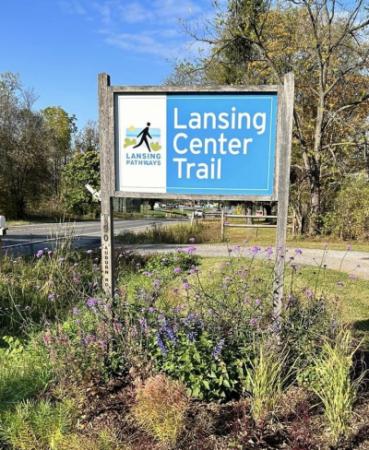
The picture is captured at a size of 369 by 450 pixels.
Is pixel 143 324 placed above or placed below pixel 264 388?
above

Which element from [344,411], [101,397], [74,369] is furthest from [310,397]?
[74,369]

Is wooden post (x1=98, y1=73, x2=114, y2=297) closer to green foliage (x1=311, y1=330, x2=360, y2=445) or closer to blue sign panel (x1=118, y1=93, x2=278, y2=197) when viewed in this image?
blue sign panel (x1=118, y1=93, x2=278, y2=197)

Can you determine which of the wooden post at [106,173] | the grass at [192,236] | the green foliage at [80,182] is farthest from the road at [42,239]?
the green foliage at [80,182]

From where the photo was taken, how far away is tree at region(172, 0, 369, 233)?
16.3 metres

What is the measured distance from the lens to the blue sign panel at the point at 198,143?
2975 millimetres

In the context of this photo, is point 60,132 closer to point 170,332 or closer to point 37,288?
point 37,288

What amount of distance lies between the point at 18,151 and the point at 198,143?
28.7 metres

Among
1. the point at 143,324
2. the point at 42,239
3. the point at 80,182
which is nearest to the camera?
the point at 143,324

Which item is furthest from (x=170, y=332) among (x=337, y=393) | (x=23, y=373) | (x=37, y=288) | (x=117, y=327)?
(x=37, y=288)

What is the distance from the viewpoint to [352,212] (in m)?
15.5

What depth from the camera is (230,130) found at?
299 cm

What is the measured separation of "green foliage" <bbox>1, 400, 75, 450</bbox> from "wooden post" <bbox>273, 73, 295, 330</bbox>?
145 centimetres

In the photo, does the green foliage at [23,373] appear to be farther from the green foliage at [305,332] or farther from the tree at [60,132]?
the tree at [60,132]

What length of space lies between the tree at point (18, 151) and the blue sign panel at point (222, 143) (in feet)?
90.3
